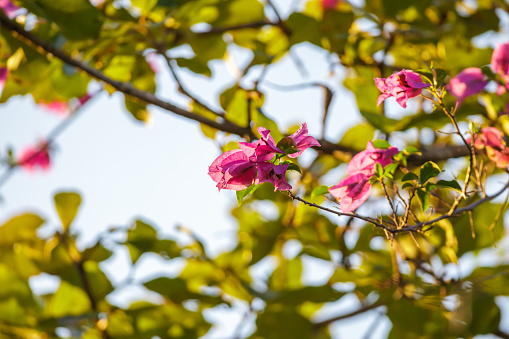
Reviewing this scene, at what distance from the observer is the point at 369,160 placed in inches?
21.6

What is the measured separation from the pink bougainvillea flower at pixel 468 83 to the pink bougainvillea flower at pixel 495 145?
73mm

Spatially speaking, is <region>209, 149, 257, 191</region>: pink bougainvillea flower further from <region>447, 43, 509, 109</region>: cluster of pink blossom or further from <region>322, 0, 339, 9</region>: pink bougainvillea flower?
<region>322, 0, 339, 9</region>: pink bougainvillea flower

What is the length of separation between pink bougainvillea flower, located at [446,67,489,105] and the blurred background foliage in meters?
0.09

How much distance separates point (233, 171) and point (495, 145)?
0.39 metres

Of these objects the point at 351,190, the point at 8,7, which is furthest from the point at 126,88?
the point at 351,190

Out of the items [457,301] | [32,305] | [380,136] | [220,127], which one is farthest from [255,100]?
[32,305]

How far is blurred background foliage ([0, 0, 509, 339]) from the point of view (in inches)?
35.1

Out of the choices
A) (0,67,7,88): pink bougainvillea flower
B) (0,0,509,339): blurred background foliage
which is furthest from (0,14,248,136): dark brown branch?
(0,67,7,88): pink bougainvillea flower

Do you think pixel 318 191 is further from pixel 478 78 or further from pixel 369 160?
pixel 478 78

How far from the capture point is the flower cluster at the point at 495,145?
0.66m

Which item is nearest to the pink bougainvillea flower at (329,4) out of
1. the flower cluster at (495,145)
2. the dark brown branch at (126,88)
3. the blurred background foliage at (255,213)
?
the blurred background foliage at (255,213)

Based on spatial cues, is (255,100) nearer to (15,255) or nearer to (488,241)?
(488,241)

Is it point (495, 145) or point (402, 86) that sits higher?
point (402, 86)

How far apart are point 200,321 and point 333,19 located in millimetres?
739
